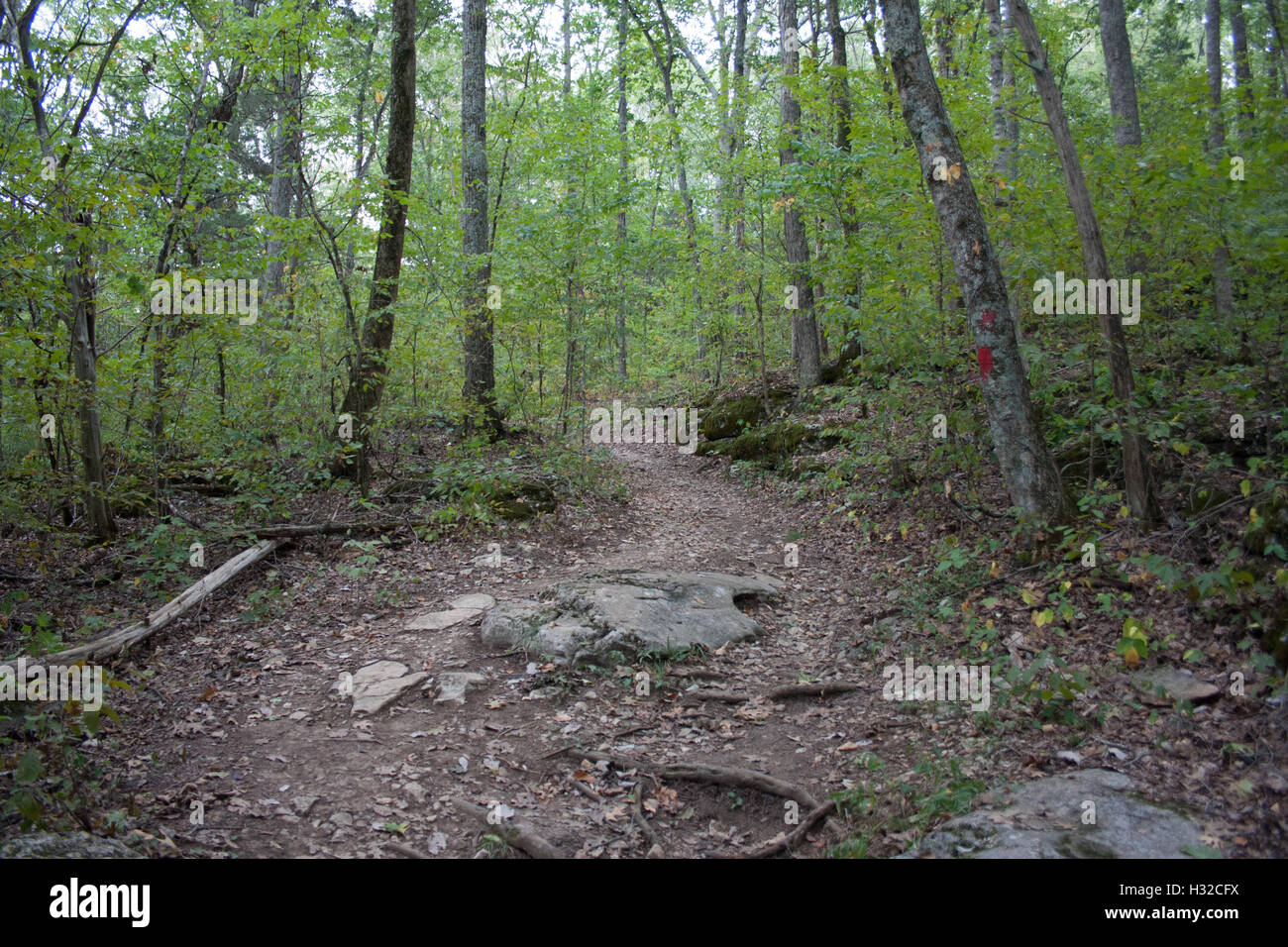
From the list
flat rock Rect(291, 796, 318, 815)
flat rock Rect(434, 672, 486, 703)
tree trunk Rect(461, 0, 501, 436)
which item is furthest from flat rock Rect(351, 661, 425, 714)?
tree trunk Rect(461, 0, 501, 436)

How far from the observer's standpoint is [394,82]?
31.1 ft

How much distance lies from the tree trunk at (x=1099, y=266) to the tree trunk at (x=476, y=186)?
8.04 m

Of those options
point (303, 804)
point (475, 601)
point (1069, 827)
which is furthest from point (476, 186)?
point (1069, 827)

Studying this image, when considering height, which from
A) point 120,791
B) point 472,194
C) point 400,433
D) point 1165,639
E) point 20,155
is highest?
point 472,194

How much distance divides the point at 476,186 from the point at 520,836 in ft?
35.8

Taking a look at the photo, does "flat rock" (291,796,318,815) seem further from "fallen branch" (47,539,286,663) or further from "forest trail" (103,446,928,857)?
"fallen branch" (47,539,286,663)

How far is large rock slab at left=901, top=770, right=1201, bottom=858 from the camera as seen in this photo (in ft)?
9.60

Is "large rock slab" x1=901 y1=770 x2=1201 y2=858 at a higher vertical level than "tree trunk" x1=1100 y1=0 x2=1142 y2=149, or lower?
lower

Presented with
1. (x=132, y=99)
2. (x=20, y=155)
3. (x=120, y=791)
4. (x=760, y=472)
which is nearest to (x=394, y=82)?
(x=132, y=99)

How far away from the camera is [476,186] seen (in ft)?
38.9

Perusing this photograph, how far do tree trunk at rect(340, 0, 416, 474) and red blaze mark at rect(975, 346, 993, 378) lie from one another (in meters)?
6.98

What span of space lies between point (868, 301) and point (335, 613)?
22.2 feet

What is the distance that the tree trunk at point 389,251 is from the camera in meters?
9.20

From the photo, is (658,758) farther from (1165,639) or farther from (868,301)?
(868,301)
